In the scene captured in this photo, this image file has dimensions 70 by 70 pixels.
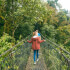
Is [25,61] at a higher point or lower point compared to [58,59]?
lower

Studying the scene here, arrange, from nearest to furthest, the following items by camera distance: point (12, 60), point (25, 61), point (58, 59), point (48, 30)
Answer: point (12, 60) < point (58, 59) < point (25, 61) < point (48, 30)

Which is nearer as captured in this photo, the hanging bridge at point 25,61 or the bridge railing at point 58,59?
the hanging bridge at point 25,61

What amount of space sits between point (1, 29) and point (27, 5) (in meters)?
4.58

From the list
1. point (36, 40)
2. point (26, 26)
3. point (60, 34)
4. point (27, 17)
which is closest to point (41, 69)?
point (36, 40)

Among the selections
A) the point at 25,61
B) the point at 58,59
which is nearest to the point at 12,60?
the point at 58,59

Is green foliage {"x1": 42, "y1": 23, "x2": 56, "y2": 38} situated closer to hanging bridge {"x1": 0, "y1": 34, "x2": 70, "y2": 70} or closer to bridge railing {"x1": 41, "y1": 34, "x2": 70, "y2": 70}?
hanging bridge {"x1": 0, "y1": 34, "x2": 70, "y2": 70}

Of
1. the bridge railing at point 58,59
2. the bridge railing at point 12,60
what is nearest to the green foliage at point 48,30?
the bridge railing at point 58,59

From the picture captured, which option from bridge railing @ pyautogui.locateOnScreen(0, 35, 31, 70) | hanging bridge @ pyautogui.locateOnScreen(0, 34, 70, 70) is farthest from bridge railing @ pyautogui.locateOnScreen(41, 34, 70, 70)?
bridge railing @ pyautogui.locateOnScreen(0, 35, 31, 70)

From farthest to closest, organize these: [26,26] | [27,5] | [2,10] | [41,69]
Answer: [26,26]
[2,10]
[27,5]
[41,69]

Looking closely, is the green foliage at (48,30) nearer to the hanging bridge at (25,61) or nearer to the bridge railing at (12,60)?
the hanging bridge at (25,61)

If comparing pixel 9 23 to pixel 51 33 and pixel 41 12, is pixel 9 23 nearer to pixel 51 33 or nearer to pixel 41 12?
pixel 41 12

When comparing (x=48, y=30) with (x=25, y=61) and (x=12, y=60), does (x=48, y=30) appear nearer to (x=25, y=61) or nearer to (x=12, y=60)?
(x=25, y=61)

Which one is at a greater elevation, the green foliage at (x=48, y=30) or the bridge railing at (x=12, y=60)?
the bridge railing at (x=12, y=60)

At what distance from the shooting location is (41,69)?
3141mm
